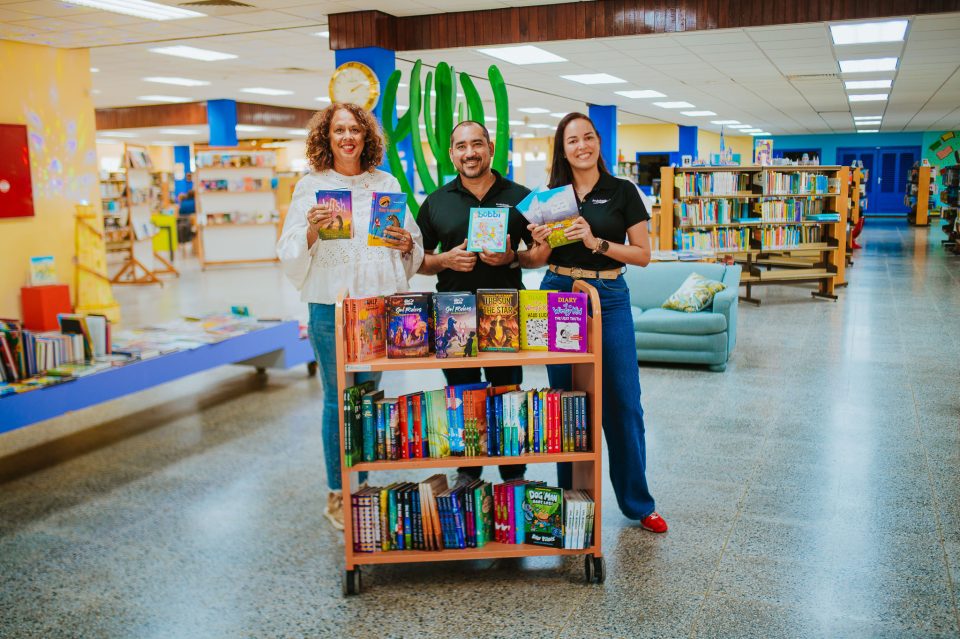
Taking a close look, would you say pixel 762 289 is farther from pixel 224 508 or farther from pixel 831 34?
pixel 224 508

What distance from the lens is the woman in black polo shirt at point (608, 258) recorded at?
314cm

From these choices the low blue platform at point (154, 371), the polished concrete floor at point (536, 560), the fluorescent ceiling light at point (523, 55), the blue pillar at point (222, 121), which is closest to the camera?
the polished concrete floor at point (536, 560)

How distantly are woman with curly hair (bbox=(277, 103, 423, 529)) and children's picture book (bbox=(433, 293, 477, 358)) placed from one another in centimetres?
32

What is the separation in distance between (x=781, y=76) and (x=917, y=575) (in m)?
10.9

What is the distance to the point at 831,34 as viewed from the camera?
28.9ft

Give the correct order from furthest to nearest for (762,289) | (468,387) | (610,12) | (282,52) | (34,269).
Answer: (762,289) < (282,52) < (34,269) < (610,12) < (468,387)

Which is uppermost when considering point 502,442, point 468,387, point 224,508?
point 468,387

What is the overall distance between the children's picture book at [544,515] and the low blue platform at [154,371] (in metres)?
2.74

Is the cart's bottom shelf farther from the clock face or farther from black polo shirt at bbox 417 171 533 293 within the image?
the clock face

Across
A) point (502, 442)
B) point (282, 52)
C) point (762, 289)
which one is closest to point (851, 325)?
point (762, 289)

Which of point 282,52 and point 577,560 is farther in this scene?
point 282,52

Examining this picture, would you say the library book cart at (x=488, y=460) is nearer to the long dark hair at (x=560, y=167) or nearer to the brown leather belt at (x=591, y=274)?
the brown leather belt at (x=591, y=274)

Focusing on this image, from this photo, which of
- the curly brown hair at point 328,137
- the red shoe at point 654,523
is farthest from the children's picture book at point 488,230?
the red shoe at point 654,523

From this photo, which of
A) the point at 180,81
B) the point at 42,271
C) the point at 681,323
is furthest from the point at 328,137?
the point at 180,81
